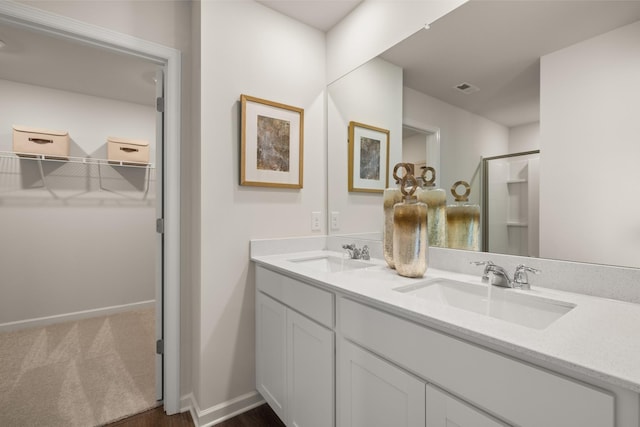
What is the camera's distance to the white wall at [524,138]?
3.68 ft

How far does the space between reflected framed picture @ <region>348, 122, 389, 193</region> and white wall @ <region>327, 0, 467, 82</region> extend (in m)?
0.43

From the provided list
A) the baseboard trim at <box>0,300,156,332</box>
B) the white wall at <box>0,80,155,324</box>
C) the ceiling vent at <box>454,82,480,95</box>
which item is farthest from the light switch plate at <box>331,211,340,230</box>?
the baseboard trim at <box>0,300,156,332</box>

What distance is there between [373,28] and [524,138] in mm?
1106

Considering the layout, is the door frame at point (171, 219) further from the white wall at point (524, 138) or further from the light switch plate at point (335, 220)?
the white wall at point (524, 138)

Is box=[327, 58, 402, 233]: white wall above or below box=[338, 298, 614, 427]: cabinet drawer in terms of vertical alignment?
above

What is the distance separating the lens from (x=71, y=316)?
3.10 meters

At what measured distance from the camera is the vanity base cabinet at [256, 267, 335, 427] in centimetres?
117

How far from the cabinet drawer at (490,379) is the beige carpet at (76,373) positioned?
Answer: 1711 millimetres

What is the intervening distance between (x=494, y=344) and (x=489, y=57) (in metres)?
1.20

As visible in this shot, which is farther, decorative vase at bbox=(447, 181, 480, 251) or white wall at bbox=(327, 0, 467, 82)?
white wall at bbox=(327, 0, 467, 82)

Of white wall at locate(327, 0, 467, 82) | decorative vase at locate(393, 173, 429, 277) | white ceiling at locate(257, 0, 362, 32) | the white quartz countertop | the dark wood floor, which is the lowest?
the dark wood floor

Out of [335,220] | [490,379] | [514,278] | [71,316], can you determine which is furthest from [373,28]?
[71,316]

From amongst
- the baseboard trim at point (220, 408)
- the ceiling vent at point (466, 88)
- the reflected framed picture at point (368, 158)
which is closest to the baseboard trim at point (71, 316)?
the baseboard trim at point (220, 408)

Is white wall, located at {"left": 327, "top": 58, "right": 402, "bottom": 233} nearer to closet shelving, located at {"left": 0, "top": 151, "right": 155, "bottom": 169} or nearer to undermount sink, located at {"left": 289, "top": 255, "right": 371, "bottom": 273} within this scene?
undermount sink, located at {"left": 289, "top": 255, "right": 371, "bottom": 273}
